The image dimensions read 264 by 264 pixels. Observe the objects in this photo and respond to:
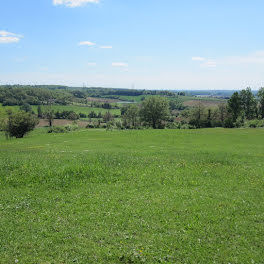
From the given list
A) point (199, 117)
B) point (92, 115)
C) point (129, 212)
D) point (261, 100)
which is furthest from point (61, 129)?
point (129, 212)

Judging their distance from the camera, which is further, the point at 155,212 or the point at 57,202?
the point at 57,202

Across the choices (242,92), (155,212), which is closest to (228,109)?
(242,92)

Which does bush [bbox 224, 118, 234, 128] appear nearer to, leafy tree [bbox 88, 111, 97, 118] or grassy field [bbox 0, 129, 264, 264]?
grassy field [bbox 0, 129, 264, 264]

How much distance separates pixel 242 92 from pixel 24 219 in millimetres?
109582

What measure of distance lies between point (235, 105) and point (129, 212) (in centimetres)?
9184

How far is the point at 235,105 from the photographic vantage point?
93.6m

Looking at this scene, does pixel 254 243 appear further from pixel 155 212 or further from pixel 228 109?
pixel 228 109

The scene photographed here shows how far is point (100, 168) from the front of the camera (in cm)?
1802

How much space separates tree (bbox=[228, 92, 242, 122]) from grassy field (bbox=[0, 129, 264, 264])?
7973 cm

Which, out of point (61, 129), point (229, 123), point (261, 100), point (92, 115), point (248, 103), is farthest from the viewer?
point (92, 115)

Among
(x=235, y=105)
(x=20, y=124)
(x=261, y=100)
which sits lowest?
(x=20, y=124)

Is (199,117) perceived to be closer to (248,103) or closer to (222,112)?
(222,112)

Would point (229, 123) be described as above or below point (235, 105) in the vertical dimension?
below

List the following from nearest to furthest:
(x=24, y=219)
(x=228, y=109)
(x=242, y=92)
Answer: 1. (x=24, y=219)
2. (x=228, y=109)
3. (x=242, y=92)
